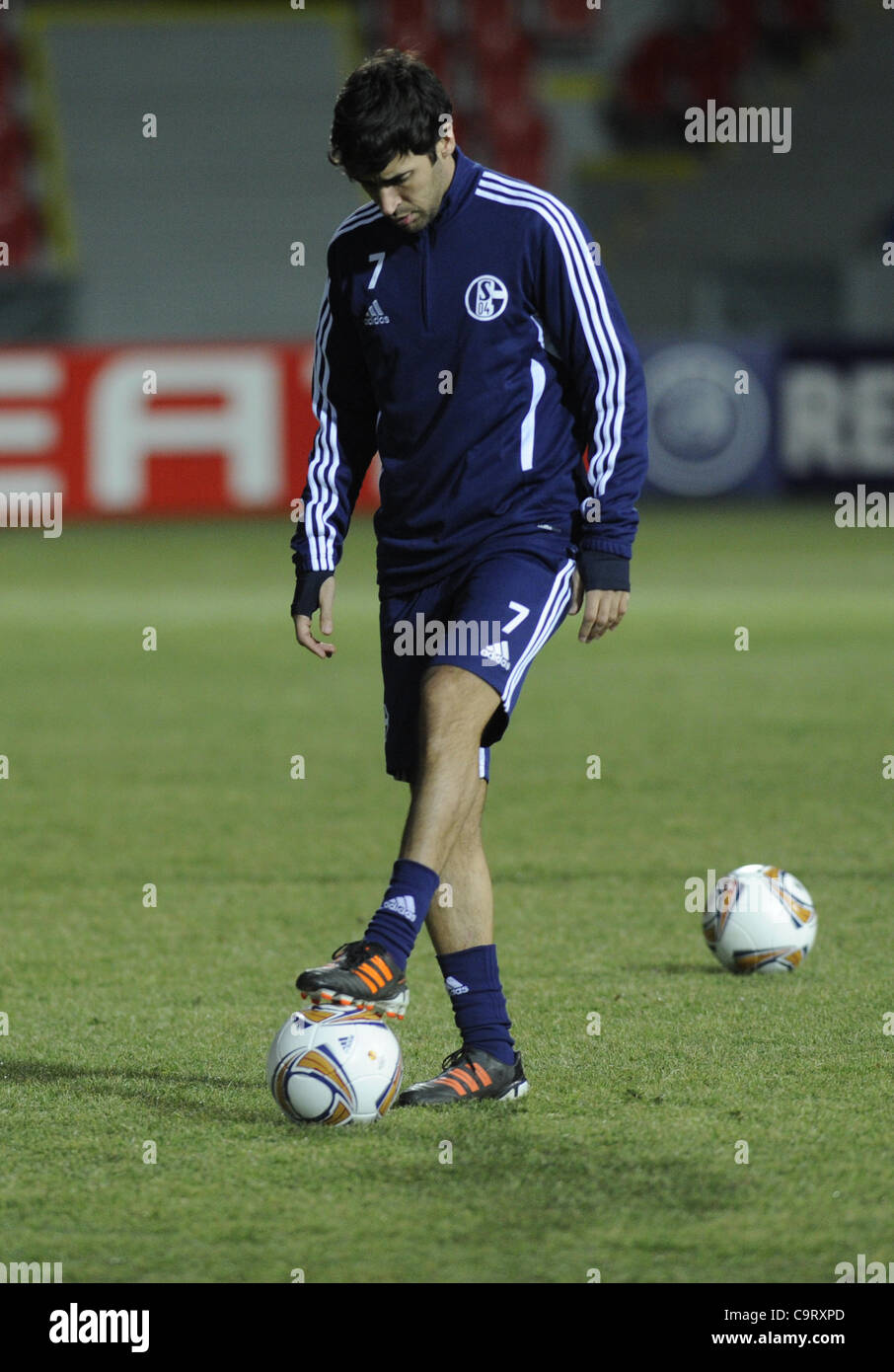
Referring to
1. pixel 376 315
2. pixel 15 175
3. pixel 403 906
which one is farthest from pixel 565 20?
pixel 403 906

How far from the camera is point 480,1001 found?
177 inches

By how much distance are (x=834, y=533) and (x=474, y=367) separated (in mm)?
17713

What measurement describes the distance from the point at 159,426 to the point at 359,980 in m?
19.2

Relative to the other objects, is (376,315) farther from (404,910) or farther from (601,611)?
(404,910)

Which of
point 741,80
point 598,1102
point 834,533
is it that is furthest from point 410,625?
point 741,80

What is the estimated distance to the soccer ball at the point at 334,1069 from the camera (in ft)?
13.7

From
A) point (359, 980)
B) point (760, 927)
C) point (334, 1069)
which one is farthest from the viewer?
point (760, 927)

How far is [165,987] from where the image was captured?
566cm

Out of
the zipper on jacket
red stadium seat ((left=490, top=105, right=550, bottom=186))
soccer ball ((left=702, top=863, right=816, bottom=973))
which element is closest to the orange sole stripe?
soccer ball ((left=702, top=863, right=816, bottom=973))

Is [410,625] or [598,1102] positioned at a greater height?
[410,625]

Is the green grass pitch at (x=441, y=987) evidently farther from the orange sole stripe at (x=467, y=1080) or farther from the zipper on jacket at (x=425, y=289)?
the zipper on jacket at (x=425, y=289)

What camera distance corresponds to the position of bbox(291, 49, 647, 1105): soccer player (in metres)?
4.29
